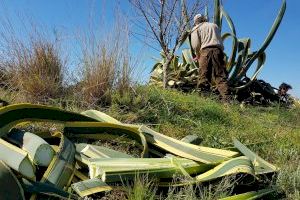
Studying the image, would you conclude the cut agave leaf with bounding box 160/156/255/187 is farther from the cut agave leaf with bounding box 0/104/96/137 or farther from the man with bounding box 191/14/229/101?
the man with bounding box 191/14/229/101

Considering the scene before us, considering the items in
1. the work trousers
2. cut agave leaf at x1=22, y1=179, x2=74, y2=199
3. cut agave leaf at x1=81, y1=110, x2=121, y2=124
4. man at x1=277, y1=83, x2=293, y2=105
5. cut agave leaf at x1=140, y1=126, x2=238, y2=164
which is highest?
the work trousers

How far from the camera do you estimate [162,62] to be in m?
10.3

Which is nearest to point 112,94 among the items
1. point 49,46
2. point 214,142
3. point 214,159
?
point 49,46

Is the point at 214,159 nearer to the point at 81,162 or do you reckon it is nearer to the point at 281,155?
the point at 81,162

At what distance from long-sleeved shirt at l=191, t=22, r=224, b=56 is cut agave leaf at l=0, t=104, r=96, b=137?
229 inches

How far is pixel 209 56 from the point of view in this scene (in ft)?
28.9

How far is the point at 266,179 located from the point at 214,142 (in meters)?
1.31

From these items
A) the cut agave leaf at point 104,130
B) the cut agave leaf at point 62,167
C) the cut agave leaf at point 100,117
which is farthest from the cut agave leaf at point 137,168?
the cut agave leaf at point 100,117

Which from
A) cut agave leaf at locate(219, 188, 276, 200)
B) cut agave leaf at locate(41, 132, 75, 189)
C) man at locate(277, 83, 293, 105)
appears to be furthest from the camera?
man at locate(277, 83, 293, 105)

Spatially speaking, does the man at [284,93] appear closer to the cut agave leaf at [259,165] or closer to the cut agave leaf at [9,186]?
the cut agave leaf at [259,165]

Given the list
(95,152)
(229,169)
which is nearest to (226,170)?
(229,169)

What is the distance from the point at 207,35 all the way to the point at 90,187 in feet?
22.2

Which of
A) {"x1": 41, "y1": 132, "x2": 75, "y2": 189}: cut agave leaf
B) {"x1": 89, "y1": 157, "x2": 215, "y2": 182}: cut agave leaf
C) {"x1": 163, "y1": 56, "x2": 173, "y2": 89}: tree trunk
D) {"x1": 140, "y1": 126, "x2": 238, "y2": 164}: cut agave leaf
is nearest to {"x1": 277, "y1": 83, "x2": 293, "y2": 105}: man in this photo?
{"x1": 163, "y1": 56, "x2": 173, "y2": 89}: tree trunk

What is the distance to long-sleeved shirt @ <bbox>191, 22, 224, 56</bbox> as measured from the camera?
877 cm
